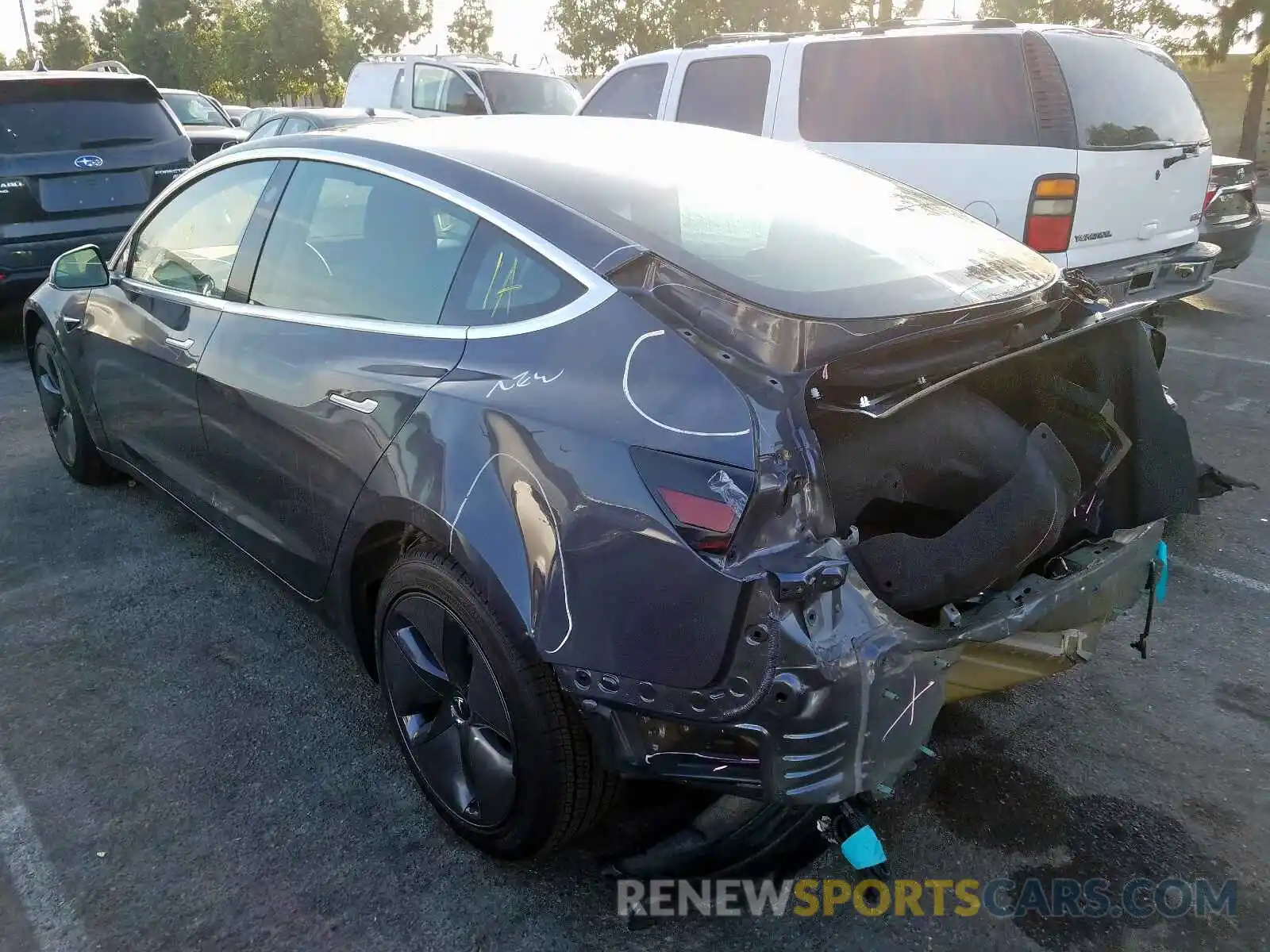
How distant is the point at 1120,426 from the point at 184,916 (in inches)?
105

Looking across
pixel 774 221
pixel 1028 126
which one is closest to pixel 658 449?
pixel 774 221

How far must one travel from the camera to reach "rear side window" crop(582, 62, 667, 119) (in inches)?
291

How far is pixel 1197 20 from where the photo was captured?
24.1 metres

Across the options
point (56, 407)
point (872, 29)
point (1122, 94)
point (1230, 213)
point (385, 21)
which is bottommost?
point (56, 407)

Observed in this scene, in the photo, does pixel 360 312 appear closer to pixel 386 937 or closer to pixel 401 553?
pixel 401 553

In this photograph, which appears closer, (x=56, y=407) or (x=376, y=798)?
(x=376, y=798)

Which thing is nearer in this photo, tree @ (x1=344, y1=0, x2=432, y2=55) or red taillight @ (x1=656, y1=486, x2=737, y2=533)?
red taillight @ (x1=656, y1=486, x2=737, y2=533)

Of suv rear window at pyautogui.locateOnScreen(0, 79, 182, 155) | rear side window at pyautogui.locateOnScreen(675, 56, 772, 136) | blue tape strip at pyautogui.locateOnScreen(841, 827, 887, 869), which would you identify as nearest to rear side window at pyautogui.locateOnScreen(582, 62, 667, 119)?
rear side window at pyautogui.locateOnScreen(675, 56, 772, 136)

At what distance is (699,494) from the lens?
6.35 ft

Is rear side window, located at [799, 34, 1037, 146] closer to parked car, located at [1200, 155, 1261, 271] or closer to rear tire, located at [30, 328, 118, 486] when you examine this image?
parked car, located at [1200, 155, 1261, 271]

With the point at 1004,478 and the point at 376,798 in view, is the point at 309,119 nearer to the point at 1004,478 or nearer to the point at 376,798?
the point at 376,798

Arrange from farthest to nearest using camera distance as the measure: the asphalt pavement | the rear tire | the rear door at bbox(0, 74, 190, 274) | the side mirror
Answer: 1. the rear door at bbox(0, 74, 190, 274)
2. the rear tire
3. the side mirror
4. the asphalt pavement

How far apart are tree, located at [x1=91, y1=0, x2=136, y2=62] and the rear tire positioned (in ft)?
179

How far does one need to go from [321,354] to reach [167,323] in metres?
1.13
